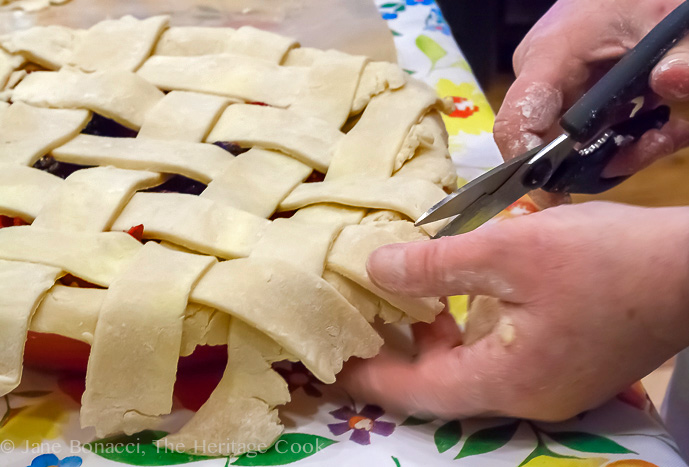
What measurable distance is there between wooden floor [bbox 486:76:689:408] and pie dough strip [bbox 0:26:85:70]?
757 millimetres

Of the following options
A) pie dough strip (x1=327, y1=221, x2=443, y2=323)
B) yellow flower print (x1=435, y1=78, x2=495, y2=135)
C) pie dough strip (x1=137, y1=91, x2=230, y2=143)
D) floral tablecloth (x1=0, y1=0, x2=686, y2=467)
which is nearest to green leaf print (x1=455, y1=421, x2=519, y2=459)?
floral tablecloth (x1=0, y1=0, x2=686, y2=467)

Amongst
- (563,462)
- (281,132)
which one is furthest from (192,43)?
(563,462)

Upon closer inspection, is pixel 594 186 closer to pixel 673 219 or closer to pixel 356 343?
pixel 673 219

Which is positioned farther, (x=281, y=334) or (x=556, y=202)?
(x=556, y=202)

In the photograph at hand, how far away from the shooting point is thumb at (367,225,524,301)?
1.58 feet

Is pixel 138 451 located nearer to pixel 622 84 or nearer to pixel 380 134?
pixel 380 134

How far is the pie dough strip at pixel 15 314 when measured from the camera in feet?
1.69

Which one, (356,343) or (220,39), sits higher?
(220,39)

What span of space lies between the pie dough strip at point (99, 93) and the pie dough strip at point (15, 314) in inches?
11.7

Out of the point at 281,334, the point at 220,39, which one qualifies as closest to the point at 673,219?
the point at 281,334

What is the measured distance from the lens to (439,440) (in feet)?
1.92

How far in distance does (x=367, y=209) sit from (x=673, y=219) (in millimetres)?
291

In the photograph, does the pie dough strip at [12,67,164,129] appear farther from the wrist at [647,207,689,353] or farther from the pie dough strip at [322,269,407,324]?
the wrist at [647,207,689,353]

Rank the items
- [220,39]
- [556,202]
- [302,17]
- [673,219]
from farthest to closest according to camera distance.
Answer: [302,17]
[220,39]
[556,202]
[673,219]
